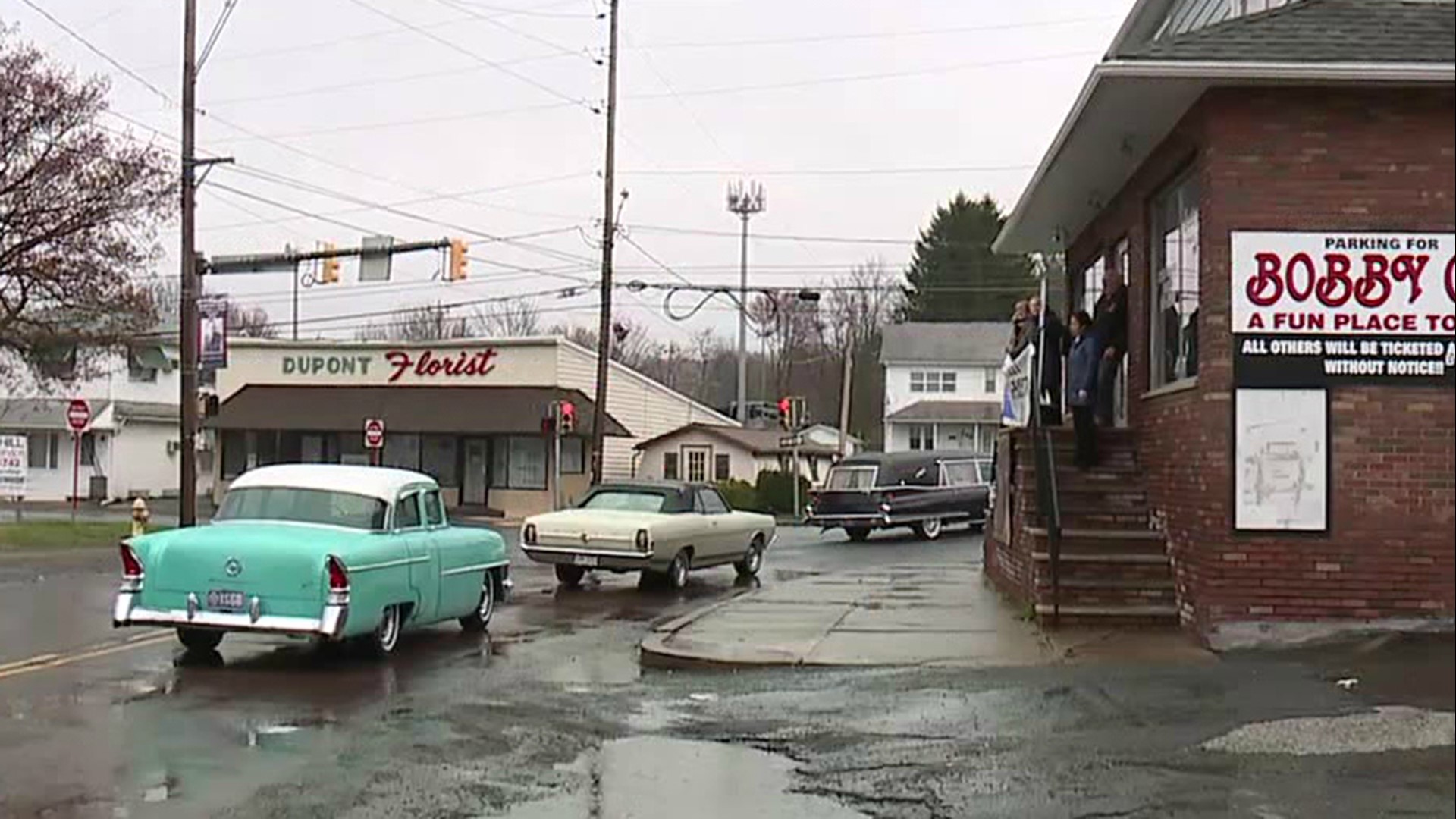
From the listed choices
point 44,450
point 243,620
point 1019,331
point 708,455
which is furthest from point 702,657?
point 44,450

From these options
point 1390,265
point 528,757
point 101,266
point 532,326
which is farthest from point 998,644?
point 532,326

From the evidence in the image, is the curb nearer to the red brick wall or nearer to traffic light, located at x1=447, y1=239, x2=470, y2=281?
the red brick wall

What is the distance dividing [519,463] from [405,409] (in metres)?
3.90

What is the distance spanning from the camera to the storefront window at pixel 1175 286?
1382 centimetres

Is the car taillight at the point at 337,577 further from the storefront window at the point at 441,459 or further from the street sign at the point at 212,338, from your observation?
the storefront window at the point at 441,459

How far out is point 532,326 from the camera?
95250mm

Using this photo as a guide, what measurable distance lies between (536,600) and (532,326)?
76.1m

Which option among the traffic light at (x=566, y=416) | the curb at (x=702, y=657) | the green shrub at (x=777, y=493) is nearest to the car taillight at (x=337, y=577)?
the curb at (x=702, y=657)

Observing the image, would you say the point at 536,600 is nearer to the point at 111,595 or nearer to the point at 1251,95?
the point at 111,595

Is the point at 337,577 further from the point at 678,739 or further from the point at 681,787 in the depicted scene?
the point at 681,787

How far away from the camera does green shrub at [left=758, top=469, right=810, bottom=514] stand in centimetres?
5366

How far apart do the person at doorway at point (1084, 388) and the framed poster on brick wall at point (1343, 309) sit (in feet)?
11.7

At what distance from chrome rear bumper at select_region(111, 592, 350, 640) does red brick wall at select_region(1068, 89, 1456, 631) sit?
659 cm

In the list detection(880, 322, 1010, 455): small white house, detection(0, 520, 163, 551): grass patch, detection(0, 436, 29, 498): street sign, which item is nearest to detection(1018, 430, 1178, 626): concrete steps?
detection(0, 520, 163, 551): grass patch
